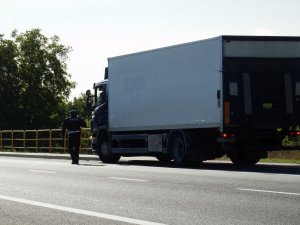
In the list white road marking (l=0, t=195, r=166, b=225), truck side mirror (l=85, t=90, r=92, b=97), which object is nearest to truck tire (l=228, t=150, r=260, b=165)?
truck side mirror (l=85, t=90, r=92, b=97)

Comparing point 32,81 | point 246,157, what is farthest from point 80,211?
point 32,81

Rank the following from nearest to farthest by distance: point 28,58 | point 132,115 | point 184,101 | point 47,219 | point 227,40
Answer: point 47,219 → point 227,40 → point 184,101 → point 132,115 → point 28,58

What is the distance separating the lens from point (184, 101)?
20.3m

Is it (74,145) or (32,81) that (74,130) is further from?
(32,81)

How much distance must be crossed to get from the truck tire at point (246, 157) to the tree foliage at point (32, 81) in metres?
59.5

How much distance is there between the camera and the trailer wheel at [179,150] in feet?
67.1

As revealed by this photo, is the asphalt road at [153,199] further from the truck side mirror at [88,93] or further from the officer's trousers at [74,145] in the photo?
the truck side mirror at [88,93]

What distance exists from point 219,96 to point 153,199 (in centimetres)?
800

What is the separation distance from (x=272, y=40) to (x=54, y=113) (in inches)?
2673

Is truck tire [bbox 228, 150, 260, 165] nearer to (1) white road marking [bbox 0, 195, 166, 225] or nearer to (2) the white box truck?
(2) the white box truck

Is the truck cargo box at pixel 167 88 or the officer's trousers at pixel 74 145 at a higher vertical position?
the truck cargo box at pixel 167 88

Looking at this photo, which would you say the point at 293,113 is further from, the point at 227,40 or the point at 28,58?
the point at 28,58

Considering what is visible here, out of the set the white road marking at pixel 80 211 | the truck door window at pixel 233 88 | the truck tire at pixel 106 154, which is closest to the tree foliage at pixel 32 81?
the truck tire at pixel 106 154

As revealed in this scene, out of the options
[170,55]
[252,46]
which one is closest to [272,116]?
[252,46]
